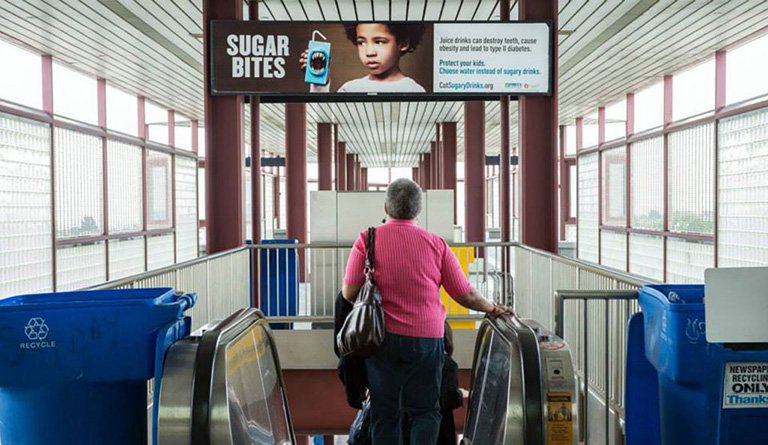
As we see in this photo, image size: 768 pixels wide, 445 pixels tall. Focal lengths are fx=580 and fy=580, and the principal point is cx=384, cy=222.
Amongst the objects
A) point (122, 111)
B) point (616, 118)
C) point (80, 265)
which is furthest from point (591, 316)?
point (616, 118)

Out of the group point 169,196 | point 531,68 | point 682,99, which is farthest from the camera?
point 169,196

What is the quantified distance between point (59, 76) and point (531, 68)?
32.9 ft

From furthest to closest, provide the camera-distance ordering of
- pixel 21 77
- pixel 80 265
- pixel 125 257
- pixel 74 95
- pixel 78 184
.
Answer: pixel 125 257 < pixel 74 95 < pixel 78 184 < pixel 80 265 < pixel 21 77

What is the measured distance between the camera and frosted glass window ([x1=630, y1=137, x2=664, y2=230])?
12.4 m

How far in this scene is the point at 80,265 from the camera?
10836 millimetres

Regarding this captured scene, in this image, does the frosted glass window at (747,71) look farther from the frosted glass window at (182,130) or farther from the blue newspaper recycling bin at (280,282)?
the frosted glass window at (182,130)

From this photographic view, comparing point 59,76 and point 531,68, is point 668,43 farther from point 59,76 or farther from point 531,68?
point 59,76

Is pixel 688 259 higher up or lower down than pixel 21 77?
lower down

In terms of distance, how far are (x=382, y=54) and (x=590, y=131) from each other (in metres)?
18.4

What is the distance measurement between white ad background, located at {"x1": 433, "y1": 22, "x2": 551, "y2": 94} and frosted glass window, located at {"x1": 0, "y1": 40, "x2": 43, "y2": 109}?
6928 mm

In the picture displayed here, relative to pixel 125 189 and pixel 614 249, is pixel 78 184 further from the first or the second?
pixel 614 249

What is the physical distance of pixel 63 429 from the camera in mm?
2088

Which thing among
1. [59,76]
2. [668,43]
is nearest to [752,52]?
[668,43]

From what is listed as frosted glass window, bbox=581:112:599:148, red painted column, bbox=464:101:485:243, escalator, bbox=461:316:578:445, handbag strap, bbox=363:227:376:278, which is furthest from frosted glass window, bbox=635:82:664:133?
escalator, bbox=461:316:578:445
